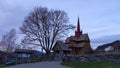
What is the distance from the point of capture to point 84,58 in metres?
37.7

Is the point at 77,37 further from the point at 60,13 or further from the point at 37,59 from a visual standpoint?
the point at 37,59

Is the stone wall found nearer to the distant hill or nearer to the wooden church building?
the wooden church building

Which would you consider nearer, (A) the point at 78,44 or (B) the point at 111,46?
(B) the point at 111,46

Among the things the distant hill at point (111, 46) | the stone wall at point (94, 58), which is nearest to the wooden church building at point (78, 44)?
the distant hill at point (111, 46)

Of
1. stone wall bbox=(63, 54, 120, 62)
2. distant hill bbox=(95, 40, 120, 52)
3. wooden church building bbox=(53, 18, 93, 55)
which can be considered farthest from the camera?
wooden church building bbox=(53, 18, 93, 55)

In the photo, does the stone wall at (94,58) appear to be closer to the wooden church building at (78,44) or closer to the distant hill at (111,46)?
the wooden church building at (78,44)

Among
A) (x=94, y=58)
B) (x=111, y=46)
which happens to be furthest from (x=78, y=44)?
(x=94, y=58)

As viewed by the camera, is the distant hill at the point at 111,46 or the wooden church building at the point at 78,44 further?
the wooden church building at the point at 78,44

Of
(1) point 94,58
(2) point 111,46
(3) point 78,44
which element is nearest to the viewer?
(1) point 94,58

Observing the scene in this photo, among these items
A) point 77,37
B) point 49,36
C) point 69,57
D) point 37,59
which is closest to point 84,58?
point 69,57

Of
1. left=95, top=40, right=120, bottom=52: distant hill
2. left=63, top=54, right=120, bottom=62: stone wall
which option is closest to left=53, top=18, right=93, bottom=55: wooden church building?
left=95, top=40, right=120, bottom=52: distant hill

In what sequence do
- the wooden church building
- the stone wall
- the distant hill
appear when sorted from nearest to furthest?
the stone wall
the distant hill
the wooden church building

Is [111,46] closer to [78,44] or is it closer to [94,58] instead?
[78,44]

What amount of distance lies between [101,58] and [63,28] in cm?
2562
